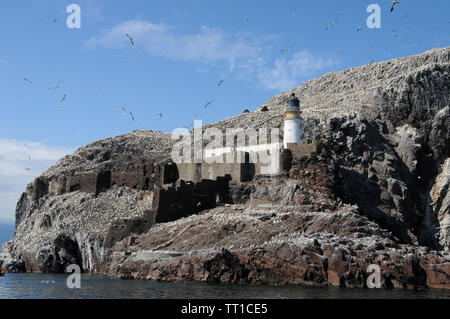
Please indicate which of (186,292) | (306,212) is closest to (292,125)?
(306,212)

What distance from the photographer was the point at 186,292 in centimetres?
3284

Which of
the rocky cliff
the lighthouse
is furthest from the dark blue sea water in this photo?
the lighthouse

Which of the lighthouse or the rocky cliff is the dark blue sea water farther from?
the lighthouse

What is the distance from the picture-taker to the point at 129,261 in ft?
145

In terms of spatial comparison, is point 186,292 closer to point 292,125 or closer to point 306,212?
point 306,212

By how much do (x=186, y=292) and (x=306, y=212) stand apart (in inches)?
533

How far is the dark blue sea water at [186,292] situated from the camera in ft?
103

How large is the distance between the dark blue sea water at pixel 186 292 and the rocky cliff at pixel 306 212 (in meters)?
2.30

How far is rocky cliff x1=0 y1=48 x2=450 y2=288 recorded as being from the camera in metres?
37.8

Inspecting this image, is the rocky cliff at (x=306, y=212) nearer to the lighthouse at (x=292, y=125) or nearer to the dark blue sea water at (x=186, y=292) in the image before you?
the dark blue sea water at (x=186, y=292)

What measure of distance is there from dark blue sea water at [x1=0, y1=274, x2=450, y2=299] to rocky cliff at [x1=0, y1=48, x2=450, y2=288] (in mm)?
2300

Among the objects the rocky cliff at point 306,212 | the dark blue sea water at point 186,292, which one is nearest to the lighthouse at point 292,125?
the rocky cliff at point 306,212
